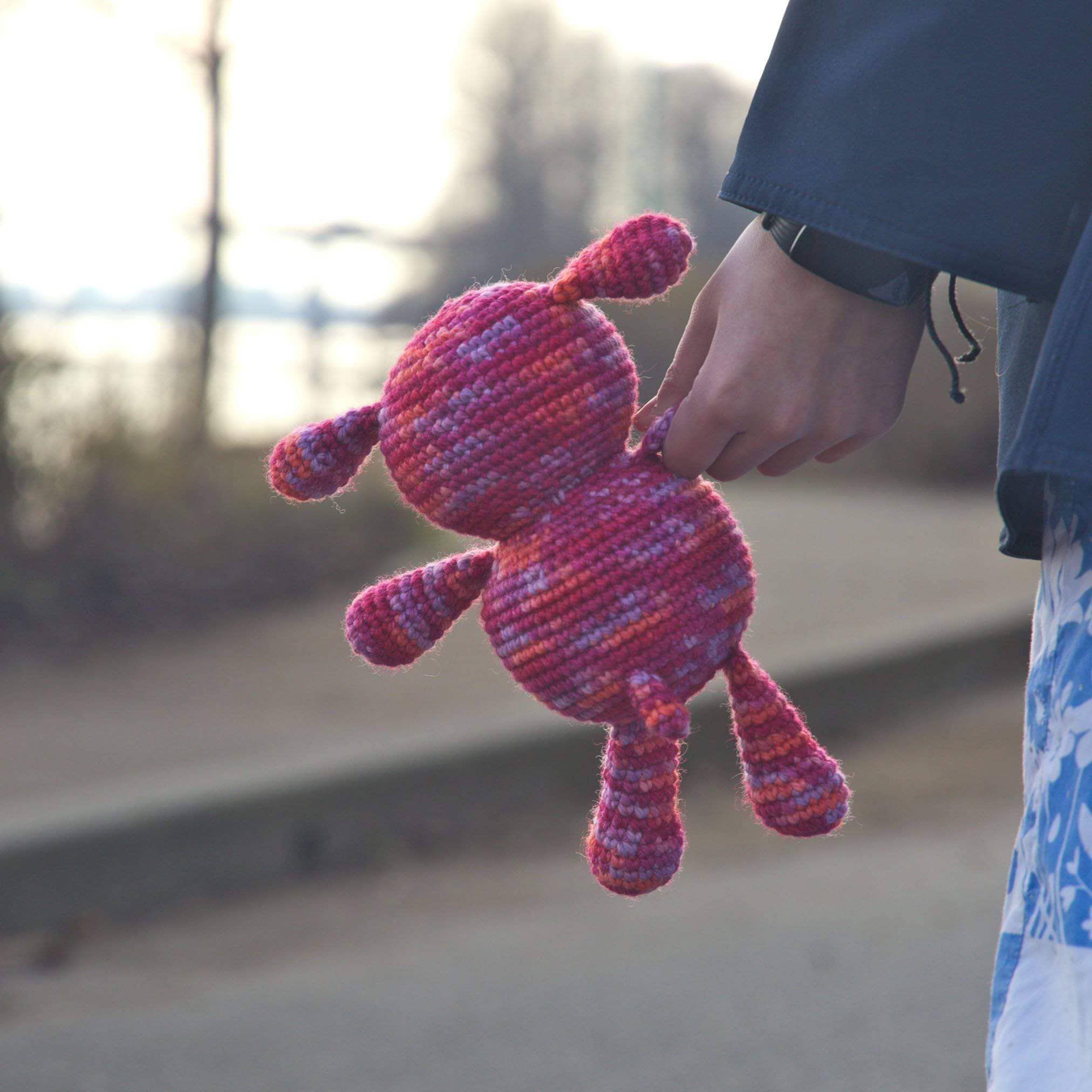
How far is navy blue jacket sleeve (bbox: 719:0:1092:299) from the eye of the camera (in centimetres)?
106

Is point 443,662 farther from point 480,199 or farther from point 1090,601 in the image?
point 480,199

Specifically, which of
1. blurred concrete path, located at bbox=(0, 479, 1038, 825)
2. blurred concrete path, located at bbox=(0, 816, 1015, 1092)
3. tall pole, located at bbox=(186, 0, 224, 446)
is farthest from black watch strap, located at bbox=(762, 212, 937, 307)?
tall pole, located at bbox=(186, 0, 224, 446)

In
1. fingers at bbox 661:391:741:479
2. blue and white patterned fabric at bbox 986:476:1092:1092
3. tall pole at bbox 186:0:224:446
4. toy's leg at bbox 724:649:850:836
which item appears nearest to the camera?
blue and white patterned fabric at bbox 986:476:1092:1092

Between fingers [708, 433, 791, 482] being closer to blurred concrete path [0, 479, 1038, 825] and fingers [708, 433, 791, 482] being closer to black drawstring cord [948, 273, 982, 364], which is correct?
black drawstring cord [948, 273, 982, 364]

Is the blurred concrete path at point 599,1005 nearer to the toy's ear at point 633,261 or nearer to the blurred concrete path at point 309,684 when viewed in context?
the blurred concrete path at point 309,684

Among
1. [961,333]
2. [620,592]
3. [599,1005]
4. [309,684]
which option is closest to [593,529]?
[620,592]

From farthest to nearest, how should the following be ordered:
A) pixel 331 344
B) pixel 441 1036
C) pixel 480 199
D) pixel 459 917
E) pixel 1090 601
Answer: pixel 480 199
pixel 331 344
pixel 459 917
pixel 441 1036
pixel 1090 601

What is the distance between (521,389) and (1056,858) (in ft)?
1.91

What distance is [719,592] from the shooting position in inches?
49.9

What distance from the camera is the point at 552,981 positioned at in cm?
308

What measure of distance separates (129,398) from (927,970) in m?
4.69

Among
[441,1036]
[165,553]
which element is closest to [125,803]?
[441,1036]

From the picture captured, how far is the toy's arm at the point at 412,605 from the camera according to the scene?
1.35 metres

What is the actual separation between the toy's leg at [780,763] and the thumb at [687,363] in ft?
0.80
